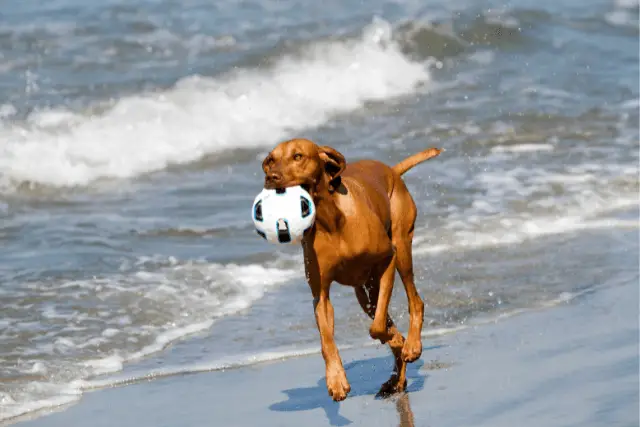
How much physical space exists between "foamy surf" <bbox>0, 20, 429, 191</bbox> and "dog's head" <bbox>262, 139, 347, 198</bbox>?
25.3 feet

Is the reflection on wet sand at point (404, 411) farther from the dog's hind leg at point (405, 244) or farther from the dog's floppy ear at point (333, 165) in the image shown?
the dog's floppy ear at point (333, 165)

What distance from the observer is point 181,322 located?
8.30 m

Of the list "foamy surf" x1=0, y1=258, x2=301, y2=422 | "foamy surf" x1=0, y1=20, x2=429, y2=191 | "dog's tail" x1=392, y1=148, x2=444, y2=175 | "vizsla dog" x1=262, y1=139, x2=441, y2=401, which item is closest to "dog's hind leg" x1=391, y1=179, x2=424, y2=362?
"vizsla dog" x1=262, y1=139, x2=441, y2=401

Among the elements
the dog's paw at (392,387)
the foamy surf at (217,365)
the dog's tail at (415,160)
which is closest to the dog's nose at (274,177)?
the dog's paw at (392,387)

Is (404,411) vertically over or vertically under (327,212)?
under

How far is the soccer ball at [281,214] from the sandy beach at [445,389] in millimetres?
1048

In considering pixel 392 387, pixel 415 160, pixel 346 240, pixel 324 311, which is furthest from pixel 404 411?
pixel 415 160

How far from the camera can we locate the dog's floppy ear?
5.89 m

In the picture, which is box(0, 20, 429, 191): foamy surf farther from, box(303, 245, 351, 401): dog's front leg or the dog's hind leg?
box(303, 245, 351, 401): dog's front leg

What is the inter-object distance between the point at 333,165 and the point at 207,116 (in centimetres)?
1040

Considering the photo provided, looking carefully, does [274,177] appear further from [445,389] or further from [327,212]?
[445,389]

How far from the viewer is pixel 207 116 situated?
638 inches

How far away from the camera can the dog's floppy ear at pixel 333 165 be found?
589cm

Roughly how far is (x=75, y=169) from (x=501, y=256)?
571 centimetres
